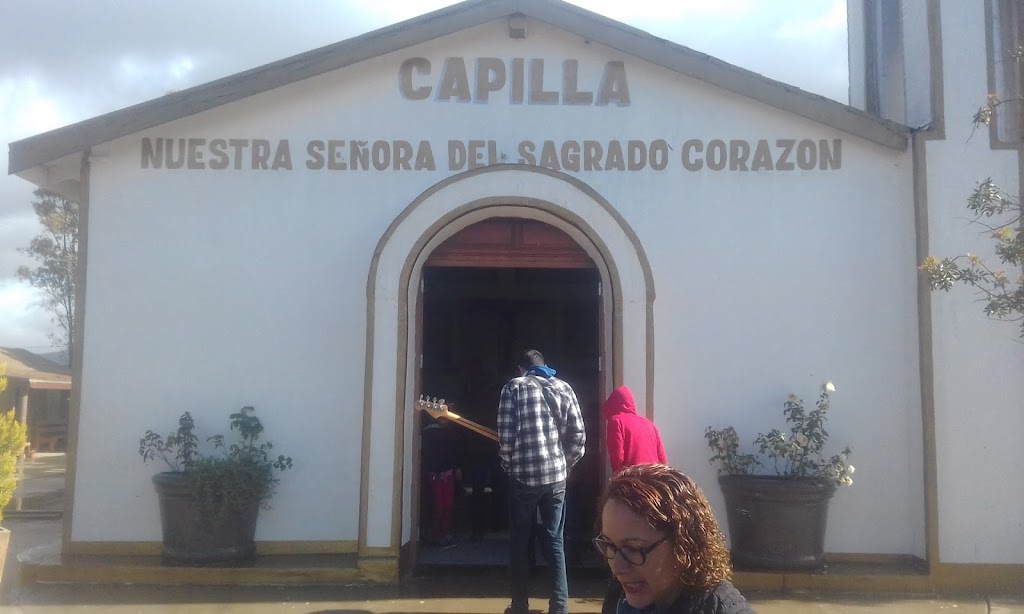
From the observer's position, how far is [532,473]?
18.7 feet

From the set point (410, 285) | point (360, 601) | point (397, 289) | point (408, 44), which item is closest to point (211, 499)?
point (360, 601)

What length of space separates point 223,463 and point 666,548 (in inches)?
199

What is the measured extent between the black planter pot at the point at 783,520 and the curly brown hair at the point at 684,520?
443 centimetres

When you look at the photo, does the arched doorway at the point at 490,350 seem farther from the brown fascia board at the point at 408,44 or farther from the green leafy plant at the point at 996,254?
the green leafy plant at the point at 996,254

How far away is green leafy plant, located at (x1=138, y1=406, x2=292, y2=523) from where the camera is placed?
6484 millimetres

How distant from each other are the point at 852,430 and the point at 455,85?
4.19 m

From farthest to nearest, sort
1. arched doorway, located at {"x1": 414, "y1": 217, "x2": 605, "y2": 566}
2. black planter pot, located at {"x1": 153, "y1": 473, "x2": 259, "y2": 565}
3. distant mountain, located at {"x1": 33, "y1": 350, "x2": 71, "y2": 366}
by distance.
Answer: distant mountain, located at {"x1": 33, "y1": 350, "x2": 71, "y2": 366} → arched doorway, located at {"x1": 414, "y1": 217, "x2": 605, "y2": 566} → black planter pot, located at {"x1": 153, "y1": 473, "x2": 259, "y2": 565}

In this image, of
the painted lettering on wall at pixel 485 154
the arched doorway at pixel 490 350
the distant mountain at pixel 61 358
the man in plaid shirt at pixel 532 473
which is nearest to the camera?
the man in plaid shirt at pixel 532 473

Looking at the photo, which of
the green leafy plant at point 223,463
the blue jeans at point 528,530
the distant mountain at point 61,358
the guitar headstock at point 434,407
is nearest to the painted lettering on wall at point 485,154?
the guitar headstock at point 434,407

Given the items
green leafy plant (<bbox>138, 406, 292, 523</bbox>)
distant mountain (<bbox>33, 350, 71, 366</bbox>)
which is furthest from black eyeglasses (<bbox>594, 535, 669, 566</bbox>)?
distant mountain (<bbox>33, 350, 71, 366</bbox>)

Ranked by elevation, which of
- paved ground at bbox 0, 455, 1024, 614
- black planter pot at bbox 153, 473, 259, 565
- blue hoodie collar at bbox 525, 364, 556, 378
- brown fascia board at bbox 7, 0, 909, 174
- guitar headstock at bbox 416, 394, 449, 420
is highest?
brown fascia board at bbox 7, 0, 909, 174

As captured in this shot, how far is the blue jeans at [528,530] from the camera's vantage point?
5.75 m

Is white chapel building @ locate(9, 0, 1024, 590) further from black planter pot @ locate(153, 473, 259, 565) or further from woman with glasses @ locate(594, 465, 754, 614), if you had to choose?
woman with glasses @ locate(594, 465, 754, 614)

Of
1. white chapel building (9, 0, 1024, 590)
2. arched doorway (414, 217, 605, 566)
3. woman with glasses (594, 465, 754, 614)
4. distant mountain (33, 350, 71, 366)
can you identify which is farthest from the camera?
distant mountain (33, 350, 71, 366)
